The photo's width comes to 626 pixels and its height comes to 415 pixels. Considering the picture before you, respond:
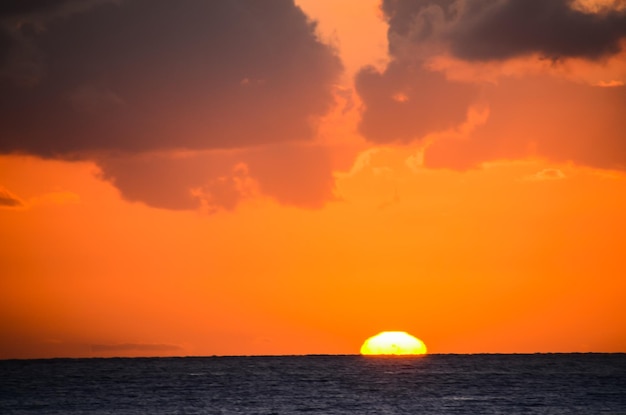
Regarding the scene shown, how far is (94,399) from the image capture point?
127 metres

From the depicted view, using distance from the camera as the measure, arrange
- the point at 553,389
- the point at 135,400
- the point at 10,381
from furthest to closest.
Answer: the point at 10,381 → the point at 553,389 → the point at 135,400

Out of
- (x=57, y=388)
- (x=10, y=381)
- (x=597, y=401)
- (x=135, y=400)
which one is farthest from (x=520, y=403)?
(x=10, y=381)

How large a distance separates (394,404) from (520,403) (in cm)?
1595

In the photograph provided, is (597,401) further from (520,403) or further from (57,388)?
(57,388)

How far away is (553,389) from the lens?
492 ft

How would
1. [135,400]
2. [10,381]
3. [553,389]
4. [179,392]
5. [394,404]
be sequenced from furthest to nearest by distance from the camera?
[10,381], [553,389], [179,392], [135,400], [394,404]

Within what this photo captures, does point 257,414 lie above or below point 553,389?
below

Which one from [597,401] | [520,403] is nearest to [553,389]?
[597,401]

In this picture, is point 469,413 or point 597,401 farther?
point 597,401

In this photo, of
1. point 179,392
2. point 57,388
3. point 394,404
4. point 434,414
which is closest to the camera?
point 434,414

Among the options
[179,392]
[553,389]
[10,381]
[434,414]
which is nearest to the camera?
[434,414]

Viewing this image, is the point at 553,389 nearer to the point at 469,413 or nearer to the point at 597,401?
the point at 597,401

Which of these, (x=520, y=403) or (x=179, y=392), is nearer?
(x=520, y=403)

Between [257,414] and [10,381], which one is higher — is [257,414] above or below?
below
